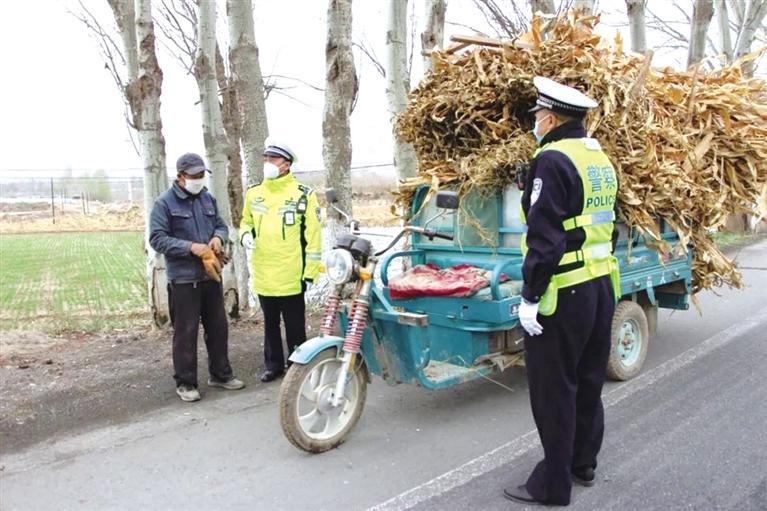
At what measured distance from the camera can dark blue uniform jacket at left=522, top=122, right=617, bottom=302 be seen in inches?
129

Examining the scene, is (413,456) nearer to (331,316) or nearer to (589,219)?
(331,316)

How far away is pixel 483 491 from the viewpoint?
3641 millimetres

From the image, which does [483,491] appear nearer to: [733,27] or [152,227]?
[152,227]

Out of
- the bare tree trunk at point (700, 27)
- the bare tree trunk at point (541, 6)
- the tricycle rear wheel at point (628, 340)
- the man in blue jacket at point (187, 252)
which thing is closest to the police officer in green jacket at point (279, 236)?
the man in blue jacket at point (187, 252)

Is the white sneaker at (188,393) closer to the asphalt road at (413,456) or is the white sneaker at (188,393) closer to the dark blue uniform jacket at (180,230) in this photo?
the asphalt road at (413,456)

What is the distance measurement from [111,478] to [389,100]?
20.0 feet

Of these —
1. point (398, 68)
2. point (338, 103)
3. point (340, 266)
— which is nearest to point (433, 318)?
point (340, 266)

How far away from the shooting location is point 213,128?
7414 mm

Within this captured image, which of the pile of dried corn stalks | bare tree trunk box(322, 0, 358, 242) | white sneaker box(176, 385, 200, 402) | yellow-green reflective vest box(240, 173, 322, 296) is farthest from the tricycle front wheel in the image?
bare tree trunk box(322, 0, 358, 242)

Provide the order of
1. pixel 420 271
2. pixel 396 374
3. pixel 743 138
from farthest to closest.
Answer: pixel 743 138
pixel 420 271
pixel 396 374

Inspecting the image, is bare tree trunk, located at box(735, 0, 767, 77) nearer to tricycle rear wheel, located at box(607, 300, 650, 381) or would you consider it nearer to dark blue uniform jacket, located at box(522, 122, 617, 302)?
tricycle rear wheel, located at box(607, 300, 650, 381)

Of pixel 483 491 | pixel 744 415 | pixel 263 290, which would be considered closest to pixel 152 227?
pixel 263 290

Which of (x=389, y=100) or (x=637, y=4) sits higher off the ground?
(x=637, y=4)

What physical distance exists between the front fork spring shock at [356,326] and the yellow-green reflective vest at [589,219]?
4.02ft
